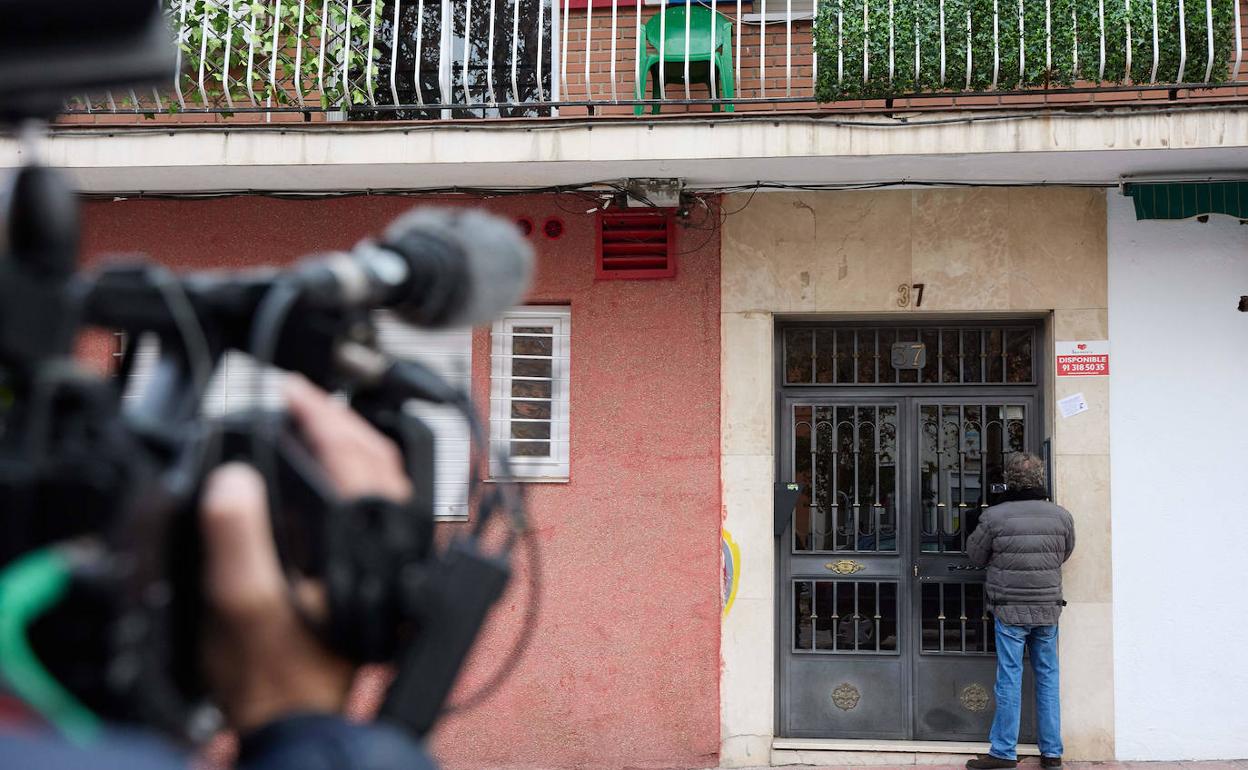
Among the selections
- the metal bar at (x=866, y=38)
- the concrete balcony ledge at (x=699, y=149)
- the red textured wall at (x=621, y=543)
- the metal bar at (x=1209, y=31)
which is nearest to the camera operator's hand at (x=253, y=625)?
the concrete balcony ledge at (x=699, y=149)

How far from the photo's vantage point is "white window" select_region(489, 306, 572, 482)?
746 centimetres

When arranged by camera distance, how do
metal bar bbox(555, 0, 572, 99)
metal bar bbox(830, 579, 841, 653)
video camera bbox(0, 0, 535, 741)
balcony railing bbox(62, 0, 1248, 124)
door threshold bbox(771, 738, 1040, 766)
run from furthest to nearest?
metal bar bbox(830, 579, 841, 653)
door threshold bbox(771, 738, 1040, 766)
metal bar bbox(555, 0, 572, 99)
balcony railing bbox(62, 0, 1248, 124)
video camera bbox(0, 0, 535, 741)

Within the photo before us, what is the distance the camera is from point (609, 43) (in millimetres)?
7562

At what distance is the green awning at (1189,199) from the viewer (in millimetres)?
6859

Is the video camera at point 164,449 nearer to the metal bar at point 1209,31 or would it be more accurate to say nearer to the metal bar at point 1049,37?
the metal bar at point 1049,37

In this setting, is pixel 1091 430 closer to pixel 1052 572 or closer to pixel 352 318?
pixel 1052 572

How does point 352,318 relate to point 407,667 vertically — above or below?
above

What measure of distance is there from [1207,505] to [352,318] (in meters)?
6.66

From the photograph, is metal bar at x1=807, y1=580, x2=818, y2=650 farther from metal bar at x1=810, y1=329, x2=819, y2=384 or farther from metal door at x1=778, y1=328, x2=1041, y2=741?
metal bar at x1=810, y1=329, x2=819, y2=384

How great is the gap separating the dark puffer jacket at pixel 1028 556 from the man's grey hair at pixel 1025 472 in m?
0.07

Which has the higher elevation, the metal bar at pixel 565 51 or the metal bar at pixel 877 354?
the metal bar at pixel 565 51

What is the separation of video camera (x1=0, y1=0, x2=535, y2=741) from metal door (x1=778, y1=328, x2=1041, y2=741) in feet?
19.8

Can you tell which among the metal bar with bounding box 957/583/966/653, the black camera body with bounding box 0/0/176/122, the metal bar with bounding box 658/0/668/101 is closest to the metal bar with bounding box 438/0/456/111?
the metal bar with bounding box 658/0/668/101

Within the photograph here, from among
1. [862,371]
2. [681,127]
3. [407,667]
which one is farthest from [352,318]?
[862,371]
